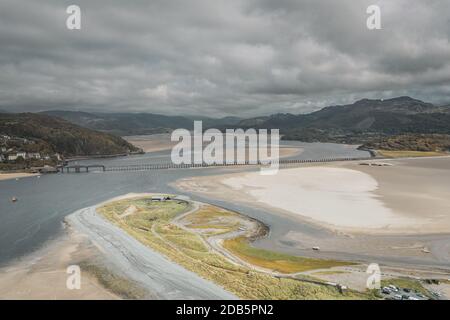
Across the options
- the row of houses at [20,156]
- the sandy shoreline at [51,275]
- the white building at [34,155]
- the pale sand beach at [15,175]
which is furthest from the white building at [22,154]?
the sandy shoreline at [51,275]

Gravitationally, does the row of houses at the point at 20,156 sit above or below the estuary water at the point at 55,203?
above

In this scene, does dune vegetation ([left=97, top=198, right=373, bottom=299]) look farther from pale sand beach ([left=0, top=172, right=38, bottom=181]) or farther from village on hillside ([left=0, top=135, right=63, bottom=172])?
village on hillside ([left=0, top=135, right=63, bottom=172])

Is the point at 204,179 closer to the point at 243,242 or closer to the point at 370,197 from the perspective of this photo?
the point at 370,197

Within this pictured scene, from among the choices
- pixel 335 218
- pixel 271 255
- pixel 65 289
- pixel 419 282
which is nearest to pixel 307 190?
pixel 335 218

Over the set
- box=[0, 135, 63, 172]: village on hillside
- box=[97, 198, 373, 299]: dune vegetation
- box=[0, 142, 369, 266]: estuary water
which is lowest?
box=[0, 142, 369, 266]: estuary water

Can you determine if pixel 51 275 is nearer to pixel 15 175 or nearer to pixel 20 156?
pixel 15 175

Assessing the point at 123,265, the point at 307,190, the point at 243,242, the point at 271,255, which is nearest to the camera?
the point at 123,265

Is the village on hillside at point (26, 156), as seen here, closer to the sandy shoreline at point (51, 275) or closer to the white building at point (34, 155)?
the white building at point (34, 155)

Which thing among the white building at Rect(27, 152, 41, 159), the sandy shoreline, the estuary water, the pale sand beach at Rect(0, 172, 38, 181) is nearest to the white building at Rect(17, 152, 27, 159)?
the white building at Rect(27, 152, 41, 159)
